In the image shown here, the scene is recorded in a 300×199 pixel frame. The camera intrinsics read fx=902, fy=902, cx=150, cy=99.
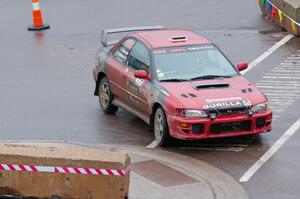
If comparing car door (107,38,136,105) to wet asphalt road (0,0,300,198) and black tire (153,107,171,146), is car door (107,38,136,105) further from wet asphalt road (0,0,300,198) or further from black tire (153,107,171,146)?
black tire (153,107,171,146)

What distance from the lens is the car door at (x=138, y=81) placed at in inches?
599

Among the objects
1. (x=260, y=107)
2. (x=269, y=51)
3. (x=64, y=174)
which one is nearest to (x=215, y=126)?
(x=260, y=107)

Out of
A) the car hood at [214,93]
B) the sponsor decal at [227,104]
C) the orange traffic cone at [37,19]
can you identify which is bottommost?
the orange traffic cone at [37,19]

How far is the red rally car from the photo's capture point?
14055mm

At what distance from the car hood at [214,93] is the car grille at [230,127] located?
286 millimetres

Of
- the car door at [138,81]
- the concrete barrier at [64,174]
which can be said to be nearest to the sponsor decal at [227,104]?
the car door at [138,81]

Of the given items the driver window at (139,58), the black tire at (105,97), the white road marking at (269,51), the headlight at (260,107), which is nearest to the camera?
the headlight at (260,107)

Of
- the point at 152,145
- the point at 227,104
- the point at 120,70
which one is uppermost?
the point at 227,104

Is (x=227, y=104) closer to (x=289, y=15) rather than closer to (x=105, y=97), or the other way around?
(x=105, y=97)

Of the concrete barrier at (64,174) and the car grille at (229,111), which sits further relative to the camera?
the car grille at (229,111)

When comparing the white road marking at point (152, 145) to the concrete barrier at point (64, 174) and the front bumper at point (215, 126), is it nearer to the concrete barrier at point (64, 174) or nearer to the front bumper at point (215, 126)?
the front bumper at point (215, 126)

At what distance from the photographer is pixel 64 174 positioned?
11.3 meters

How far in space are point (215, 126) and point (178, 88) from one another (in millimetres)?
994

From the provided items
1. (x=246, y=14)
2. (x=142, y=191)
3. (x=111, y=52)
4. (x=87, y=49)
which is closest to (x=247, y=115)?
(x=142, y=191)
